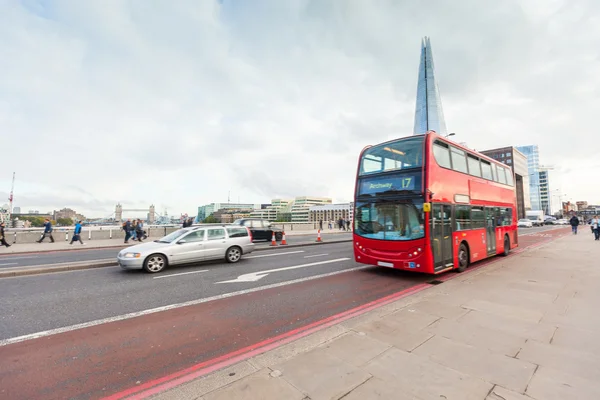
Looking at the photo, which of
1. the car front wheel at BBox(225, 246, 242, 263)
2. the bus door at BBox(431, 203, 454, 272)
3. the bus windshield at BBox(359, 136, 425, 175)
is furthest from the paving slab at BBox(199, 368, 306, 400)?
the car front wheel at BBox(225, 246, 242, 263)

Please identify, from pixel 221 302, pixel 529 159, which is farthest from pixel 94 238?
pixel 529 159

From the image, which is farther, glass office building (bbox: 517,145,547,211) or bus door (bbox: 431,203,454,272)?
glass office building (bbox: 517,145,547,211)

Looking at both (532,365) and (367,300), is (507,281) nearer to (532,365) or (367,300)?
(367,300)

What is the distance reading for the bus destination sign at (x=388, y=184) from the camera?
7340mm

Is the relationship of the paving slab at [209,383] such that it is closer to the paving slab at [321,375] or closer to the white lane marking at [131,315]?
the paving slab at [321,375]

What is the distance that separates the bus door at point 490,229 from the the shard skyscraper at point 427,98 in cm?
7231

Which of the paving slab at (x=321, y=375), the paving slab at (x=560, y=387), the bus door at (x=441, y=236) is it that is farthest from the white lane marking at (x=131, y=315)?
the paving slab at (x=560, y=387)

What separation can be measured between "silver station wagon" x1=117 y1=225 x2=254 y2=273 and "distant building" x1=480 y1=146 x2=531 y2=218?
109 meters

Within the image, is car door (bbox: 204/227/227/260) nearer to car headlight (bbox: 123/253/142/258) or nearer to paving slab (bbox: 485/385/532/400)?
car headlight (bbox: 123/253/142/258)

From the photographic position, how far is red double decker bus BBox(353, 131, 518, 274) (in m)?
7.23

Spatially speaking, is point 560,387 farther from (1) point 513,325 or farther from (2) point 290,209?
(2) point 290,209

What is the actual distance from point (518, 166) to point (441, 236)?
11238 cm

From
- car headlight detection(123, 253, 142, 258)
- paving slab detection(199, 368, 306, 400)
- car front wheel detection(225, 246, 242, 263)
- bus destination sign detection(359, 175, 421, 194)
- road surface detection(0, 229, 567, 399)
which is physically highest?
bus destination sign detection(359, 175, 421, 194)

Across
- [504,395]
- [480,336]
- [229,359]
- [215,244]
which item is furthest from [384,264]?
[215,244]
